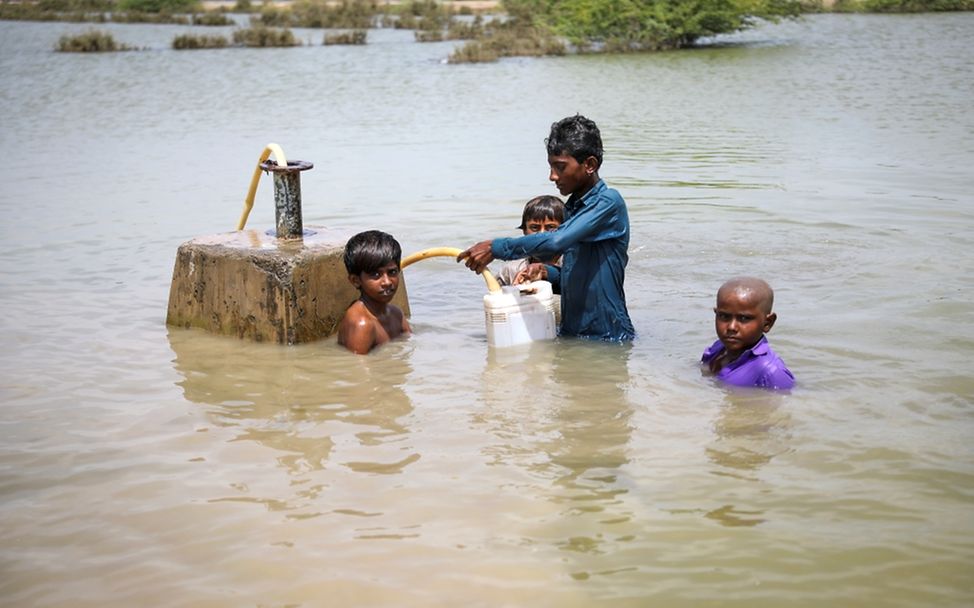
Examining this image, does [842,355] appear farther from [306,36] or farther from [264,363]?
[306,36]

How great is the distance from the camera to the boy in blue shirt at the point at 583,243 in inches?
213

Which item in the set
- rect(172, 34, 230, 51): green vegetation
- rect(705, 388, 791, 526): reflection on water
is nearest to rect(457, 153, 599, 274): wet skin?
rect(705, 388, 791, 526): reflection on water

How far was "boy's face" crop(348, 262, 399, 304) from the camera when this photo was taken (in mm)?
5699

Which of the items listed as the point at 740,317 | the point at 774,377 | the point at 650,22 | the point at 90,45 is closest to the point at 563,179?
the point at 740,317

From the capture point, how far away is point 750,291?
16.1 feet

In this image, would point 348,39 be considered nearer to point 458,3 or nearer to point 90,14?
point 458,3

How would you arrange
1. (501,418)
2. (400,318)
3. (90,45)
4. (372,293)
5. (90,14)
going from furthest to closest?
(90,14) < (90,45) < (400,318) < (372,293) < (501,418)

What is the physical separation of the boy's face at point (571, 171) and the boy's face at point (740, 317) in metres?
0.96

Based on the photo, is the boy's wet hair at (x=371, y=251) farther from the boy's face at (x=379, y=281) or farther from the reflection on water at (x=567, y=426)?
the reflection on water at (x=567, y=426)

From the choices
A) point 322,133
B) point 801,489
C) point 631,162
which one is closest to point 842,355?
point 801,489

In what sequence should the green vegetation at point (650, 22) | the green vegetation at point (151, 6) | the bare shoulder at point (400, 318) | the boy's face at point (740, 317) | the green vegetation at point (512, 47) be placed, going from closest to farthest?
1. the boy's face at point (740, 317)
2. the bare shoulder at point (400, 318)
3. the green vegetation at point (512, 47)
4. the green vegetation at point (650, 22)
5. the green vegetation at point (151, 6)

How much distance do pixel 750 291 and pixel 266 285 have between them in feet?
8.16

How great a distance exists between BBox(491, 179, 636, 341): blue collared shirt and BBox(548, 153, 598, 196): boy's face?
0.21 feet

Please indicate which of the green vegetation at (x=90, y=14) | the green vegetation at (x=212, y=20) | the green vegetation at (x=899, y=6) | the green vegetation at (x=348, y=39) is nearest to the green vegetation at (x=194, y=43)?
the green vegetation at (x=348, y=39)
